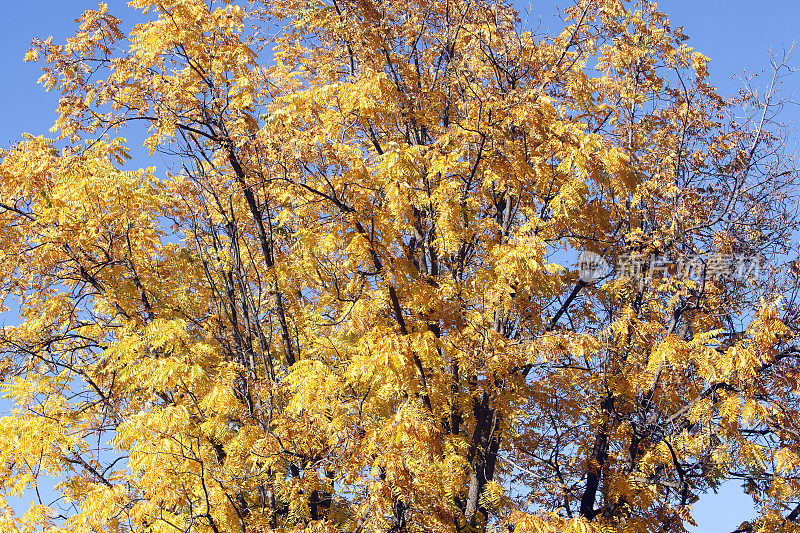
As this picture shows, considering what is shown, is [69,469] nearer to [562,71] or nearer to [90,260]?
[90,260]

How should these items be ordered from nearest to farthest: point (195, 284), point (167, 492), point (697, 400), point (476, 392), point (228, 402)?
point (167, 492) < point (228, 402) < point (476, 392) < point (697, 400) < point (195, 284)

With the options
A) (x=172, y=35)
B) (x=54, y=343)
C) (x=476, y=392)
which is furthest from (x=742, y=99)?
(x=54, y=343)

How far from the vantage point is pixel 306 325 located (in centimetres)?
1026

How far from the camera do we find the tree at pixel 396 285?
25.3ft

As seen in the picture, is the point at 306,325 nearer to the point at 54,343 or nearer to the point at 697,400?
A: the point at 54,343

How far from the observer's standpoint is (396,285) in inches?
344

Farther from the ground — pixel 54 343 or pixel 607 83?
pixel 607 83

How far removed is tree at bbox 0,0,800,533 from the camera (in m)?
7.70

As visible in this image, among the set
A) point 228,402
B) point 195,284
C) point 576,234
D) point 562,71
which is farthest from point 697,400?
point 195,284

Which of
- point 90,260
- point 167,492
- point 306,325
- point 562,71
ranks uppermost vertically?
point 562,71

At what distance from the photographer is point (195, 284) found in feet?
36.5

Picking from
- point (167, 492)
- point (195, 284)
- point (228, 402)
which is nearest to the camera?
point (167, 492)

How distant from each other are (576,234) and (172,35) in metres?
6.51

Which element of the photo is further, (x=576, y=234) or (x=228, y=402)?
(x=576, y=234)
